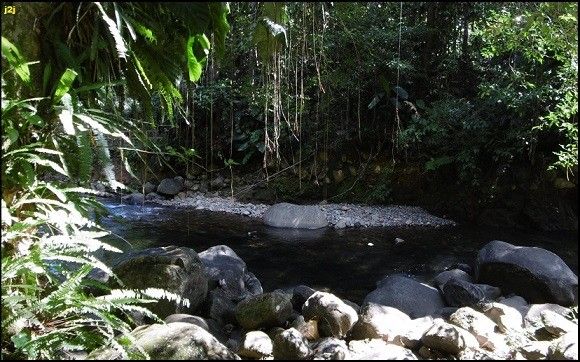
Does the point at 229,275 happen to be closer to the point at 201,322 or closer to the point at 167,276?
the point at 167,276

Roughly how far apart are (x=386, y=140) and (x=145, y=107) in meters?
7.32

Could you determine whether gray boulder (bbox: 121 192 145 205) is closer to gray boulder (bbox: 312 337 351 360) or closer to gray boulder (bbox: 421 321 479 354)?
gray boulder (bbox: 312 337 351 360)

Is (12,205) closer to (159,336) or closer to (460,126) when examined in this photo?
(159,336)

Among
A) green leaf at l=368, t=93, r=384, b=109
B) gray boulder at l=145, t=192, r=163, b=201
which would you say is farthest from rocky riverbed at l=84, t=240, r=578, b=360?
gray boulder at l=145, t=192, r=163, b=201

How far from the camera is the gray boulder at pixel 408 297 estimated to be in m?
4.02

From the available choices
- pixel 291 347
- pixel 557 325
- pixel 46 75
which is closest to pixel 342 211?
pixel 557 325

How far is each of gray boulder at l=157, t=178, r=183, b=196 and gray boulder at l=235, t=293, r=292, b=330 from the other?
286 inches

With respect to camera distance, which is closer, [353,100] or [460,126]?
[460,126]

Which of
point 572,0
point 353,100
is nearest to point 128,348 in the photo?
point 572,0

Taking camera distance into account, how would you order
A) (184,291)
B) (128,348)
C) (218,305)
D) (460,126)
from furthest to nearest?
1. (460,126)
2. (218,305)
3. (184,291)
4. (128,348)

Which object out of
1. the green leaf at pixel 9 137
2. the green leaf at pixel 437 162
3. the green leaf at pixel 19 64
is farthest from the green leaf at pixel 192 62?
the green leaf at pixel 437 162

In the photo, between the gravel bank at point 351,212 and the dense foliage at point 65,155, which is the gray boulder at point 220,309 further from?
the gravel bank at point 351,212

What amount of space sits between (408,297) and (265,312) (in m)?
1.39

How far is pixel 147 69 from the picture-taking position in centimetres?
284
